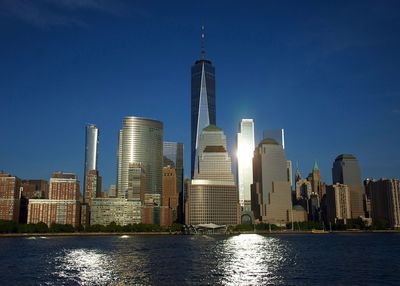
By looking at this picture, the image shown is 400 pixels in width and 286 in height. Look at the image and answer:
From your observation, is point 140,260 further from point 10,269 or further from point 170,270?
point 10,269

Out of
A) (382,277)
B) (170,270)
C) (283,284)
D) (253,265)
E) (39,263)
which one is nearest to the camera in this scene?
(283,284)

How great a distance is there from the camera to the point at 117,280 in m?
81.2

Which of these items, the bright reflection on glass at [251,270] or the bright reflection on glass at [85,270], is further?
the bright reflection on glass at [85,270]

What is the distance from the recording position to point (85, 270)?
9631cm

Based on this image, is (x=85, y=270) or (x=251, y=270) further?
(x=85, y=270)

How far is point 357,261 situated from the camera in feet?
382

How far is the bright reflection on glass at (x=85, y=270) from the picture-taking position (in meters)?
82.6

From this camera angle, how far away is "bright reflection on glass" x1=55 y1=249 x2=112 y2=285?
82.6 metres

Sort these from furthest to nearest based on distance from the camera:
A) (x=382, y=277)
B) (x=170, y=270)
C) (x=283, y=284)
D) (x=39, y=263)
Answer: (x=39, y=263), (x=170, y=270), (x=382, y=277), (x=283, y=284)

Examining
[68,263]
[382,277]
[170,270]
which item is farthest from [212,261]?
[382,277]

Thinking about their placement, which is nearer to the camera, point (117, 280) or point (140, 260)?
point (117, 280)

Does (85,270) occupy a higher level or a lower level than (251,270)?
higher

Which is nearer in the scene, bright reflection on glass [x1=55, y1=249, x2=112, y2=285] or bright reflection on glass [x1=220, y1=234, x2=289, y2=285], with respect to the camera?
bright reflection on glass [x1=220, y1=234, x2=289, y2=285]

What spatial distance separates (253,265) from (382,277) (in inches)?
1111
